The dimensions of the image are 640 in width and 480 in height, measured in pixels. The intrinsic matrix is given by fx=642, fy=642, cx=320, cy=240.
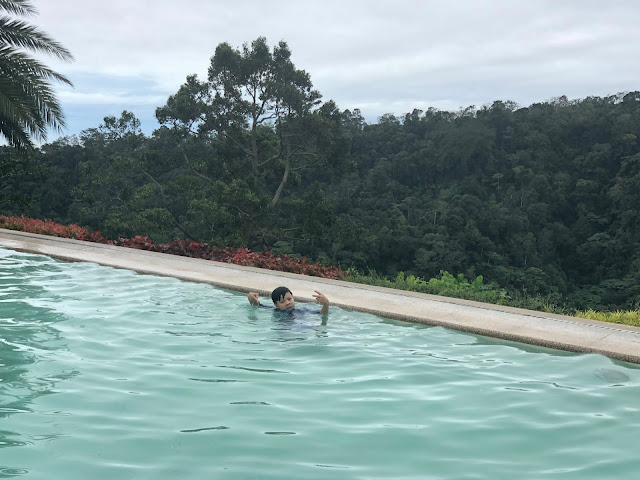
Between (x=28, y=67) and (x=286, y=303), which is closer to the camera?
(x=286, y=303)

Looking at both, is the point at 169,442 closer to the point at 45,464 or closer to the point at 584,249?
the point at 45,464

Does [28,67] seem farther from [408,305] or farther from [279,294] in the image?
[408,305]

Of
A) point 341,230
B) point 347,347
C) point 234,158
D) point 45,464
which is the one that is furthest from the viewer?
point 234,158

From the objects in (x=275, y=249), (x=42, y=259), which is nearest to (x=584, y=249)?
(x=275, y=249)

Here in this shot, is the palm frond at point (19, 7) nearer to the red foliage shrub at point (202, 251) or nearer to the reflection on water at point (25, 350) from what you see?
the red foliage shrub at point (202, 251)

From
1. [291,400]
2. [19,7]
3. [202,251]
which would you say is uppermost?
[19,7]

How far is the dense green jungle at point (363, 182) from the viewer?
75.0ft

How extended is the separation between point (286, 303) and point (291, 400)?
93.4 inches

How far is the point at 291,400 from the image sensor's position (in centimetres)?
501

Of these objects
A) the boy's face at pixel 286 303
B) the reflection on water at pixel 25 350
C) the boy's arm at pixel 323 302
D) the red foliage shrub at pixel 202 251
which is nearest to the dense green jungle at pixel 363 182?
the red foliage shrub at pixel 202 251

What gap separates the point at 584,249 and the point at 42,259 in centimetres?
3714

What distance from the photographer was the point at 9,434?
166 inches

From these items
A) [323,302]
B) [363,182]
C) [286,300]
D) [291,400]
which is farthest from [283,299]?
[363,182]

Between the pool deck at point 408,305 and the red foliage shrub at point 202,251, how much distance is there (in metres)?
0.78
